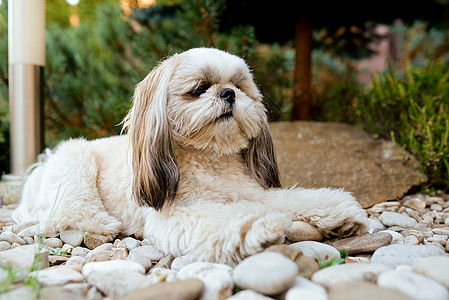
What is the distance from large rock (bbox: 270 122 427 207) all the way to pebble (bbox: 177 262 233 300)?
1.58m

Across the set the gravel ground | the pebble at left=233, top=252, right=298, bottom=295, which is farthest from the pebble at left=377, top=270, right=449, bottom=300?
the pebble at left=233, top=252, right=298, bottom=295

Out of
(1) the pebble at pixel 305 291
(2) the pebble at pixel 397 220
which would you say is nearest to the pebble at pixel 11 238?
(1) the pebble at pixel 305 291

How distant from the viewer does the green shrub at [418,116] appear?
310cm

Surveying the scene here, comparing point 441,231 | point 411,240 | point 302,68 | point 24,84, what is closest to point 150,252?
point 411,240

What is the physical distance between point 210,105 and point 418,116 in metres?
2.35

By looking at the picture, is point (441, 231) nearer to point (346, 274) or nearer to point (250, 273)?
point (346, 274)

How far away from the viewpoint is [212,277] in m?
1.48

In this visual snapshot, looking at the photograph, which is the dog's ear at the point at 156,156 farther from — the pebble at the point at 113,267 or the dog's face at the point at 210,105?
the pebble at the point at 113,267

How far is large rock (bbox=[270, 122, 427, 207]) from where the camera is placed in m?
3.08

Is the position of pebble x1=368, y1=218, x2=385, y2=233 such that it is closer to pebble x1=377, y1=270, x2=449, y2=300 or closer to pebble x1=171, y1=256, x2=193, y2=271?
pebble x1=377, y1=270, x2=449, y2=300

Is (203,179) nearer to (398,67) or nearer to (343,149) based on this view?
(343,149)

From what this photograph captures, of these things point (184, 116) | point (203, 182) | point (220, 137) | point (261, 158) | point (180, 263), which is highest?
point (184, 116)

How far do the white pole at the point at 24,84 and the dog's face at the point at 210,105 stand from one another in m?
1.96

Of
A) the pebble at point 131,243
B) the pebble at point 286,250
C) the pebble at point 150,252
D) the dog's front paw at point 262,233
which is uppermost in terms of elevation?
the dog's front paw at point 262,233
